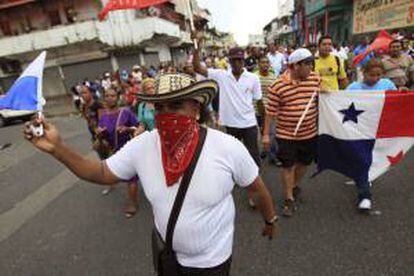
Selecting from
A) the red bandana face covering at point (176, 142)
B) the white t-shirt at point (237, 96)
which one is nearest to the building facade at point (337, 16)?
the white t-shirt at point (237, 96)

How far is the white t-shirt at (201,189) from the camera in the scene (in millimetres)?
1775

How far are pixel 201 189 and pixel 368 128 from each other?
2.94m

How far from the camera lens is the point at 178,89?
1.72 m

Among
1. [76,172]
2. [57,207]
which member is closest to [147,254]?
[76,172]

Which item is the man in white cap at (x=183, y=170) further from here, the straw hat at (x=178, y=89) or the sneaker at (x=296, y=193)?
the sneaker at (x=296, y=193)

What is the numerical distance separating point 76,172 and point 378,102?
11.0 ft

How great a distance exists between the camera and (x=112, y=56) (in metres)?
25.9

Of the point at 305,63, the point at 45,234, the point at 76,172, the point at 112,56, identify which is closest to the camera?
the point at 76,172

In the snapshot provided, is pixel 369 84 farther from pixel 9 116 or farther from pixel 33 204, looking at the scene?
pixel 9 116

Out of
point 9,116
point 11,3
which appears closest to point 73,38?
point 11,3

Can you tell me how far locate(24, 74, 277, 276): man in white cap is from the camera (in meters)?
1.75

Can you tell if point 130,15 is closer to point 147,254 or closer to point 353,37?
point 353,37

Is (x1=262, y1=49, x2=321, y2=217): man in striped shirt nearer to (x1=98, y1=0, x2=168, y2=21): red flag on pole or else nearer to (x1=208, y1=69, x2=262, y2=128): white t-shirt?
(x1=208, y1=69, x2=262, y2=128): white t-shirt

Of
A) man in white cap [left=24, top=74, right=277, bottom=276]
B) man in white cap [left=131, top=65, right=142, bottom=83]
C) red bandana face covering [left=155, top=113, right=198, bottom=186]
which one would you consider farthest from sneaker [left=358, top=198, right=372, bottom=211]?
man in white cap [left=131, top=65, right=142, bottom=83]
